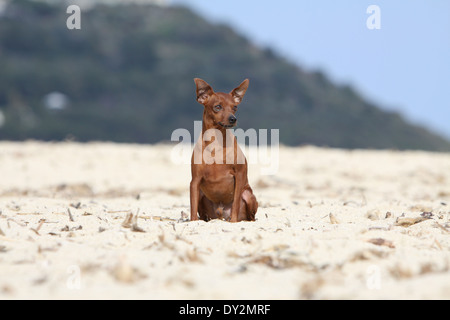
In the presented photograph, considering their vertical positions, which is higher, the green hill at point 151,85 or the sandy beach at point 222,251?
the green hill at point 151,85

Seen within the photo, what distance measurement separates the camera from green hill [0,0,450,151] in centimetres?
3166

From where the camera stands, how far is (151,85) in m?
36.6

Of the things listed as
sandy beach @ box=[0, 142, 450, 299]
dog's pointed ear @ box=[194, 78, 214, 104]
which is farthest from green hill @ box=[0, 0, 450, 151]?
A: dog's pointed ear @ box=[194, 78, 214, 104]

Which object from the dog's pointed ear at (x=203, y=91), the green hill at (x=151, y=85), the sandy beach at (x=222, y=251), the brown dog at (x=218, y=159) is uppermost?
the green hill at (x=151, y=85)

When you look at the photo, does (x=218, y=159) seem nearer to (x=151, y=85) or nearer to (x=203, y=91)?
(x=203, y=91)

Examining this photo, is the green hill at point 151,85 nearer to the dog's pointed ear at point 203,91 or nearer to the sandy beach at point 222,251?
the sandy beach at point 222,251

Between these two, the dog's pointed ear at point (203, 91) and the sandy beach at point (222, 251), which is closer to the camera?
the sandy beach at point (222, 251)

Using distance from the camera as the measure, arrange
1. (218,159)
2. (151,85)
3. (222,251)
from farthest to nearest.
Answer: (151,85), (218,159), (222,251)

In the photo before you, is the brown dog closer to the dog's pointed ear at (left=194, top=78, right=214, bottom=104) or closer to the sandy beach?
the dog's pointed ear at (left=194, top=78, right=214, bottom=104)

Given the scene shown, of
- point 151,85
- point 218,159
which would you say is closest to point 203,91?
point 218,159

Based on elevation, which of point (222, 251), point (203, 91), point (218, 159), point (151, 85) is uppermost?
point (151, 85)

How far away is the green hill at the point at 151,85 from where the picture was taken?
31.7 metres

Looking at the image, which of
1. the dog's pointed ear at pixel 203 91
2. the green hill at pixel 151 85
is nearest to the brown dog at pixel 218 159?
the dog's pointed ear at pixel 203 91

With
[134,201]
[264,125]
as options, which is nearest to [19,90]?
[264,125]
